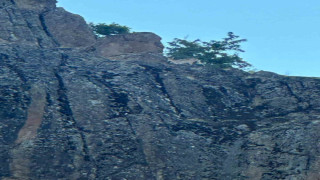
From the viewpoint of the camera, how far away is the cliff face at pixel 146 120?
1805cm

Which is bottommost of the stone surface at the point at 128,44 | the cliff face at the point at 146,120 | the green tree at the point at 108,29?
the cliff face at the point at 146,120

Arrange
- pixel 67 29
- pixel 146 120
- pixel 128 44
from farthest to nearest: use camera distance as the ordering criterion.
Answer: pixel 67 29
pixel 128 44
pixel 146 120

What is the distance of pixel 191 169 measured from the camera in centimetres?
1873

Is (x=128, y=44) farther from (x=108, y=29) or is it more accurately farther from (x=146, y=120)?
(x=108, y=29)

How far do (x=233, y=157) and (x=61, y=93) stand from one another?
762cm

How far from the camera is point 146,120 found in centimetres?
2030

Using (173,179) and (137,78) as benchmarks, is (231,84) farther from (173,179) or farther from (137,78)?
(173,179)

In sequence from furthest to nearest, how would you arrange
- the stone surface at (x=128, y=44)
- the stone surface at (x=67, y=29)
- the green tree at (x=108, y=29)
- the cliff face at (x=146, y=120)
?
the green tree at (x=108, y=29), the stone surface at (x=67, y=29), the stone surface at (x=128, y=44), the cliff face at (x=146, y=120)

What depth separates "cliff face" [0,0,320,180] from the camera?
18.0 metres

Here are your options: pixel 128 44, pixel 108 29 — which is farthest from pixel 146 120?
pixel 108 29

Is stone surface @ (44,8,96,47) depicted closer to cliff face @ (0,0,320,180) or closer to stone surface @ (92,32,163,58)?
stone surface @ (92,32,163,58)

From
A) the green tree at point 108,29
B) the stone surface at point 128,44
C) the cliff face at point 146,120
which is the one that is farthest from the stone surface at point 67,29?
the green tree at point 108,29

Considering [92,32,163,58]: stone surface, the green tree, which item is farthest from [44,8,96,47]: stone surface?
the green tree

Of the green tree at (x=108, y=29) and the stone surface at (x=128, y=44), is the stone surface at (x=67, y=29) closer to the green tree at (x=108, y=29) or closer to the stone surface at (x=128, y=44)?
the stone surface at (x=128, y=44)
